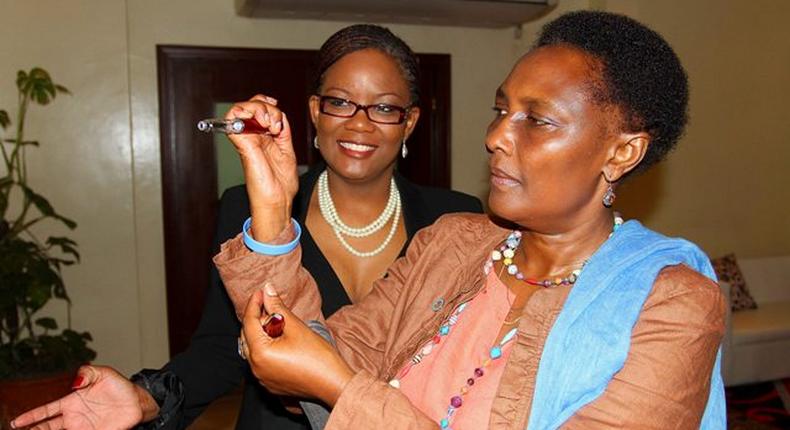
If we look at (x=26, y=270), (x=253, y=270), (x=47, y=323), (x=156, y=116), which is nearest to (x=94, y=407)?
(x=253, y=270)

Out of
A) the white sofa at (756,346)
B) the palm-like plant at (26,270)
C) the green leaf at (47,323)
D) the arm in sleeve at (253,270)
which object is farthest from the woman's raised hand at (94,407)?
the white sofa at (756,346)

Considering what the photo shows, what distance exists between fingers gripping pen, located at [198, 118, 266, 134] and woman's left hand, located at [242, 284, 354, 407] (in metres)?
0.29

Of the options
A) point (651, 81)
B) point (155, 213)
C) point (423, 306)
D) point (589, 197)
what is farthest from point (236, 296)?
point (155, 213)

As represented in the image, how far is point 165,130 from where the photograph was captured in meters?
4.78

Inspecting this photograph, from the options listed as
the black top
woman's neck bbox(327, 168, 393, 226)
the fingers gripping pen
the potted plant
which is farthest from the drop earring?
the potted plant

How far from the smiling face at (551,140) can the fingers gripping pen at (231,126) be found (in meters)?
0.39

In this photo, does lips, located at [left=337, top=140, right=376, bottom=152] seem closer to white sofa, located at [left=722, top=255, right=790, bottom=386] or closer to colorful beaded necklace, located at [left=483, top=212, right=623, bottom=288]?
colorful beaded necklace, located at [left=483, top=212, right=623, bottom=288]

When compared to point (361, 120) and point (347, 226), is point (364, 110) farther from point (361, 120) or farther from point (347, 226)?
point (347, 226)

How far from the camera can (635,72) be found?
1116 millimetres

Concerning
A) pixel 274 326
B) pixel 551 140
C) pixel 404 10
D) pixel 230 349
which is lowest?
pixel 230 349

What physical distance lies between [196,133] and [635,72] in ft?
13.5

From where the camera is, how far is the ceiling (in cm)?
449

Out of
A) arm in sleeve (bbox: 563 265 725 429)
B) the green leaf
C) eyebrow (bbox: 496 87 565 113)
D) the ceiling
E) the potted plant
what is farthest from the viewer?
the ceiling

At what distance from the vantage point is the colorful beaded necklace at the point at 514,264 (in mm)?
1188
